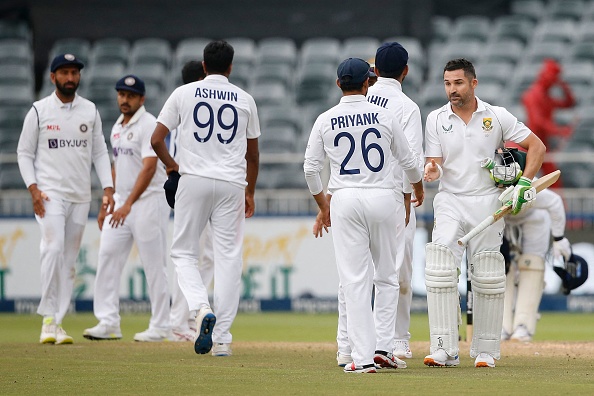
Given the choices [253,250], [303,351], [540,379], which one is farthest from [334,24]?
[540,379]

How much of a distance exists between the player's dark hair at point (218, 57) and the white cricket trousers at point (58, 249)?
2.38 metres

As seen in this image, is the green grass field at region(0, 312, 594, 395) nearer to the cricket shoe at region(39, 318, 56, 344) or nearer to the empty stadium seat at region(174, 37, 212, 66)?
the cricket shoe at region(39, 318, 56, 344)

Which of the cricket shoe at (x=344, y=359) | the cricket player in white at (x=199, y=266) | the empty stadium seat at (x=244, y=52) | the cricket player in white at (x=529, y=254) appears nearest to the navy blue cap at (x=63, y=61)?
the cricket player in white at (x=199, y=266)

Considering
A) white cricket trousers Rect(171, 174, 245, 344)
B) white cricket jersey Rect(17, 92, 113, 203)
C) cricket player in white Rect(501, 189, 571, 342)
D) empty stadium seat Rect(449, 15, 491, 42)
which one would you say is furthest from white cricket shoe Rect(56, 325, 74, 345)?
empty stadium seat Rect(449, 15, 491, 42)

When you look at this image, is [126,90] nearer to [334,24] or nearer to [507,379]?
[507,379]

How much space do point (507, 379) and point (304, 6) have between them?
1838 cm

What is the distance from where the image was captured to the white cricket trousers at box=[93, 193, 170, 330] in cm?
1233

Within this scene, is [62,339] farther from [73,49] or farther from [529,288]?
[73,49]

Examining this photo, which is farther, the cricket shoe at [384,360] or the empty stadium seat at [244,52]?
the empty stadium seat at [244,52]

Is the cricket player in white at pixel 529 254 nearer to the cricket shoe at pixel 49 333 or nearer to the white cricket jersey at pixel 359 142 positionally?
the white cricket jersey at pixel 359 142

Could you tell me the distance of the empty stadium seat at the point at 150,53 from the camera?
24.9 m

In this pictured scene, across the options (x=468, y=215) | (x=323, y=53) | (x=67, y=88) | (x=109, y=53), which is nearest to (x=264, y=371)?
(x=468, y=215)

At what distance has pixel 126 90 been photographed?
12.3 m

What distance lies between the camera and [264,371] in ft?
29.3
